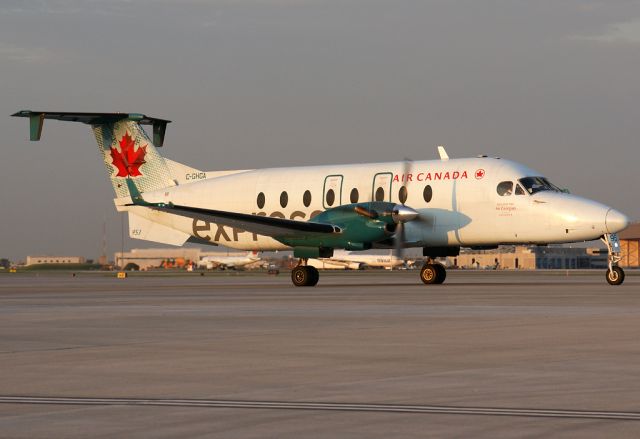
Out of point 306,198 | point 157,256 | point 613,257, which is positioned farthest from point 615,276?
point 157,256

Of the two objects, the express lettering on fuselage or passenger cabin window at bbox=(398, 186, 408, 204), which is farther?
the express lettering on fuselage

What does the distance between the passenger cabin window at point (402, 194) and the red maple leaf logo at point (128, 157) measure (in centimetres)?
1224

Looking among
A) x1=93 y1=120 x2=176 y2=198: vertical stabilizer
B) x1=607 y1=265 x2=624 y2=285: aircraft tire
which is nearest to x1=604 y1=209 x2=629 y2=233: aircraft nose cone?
x1=607 y1=265 x2=624 y2=285: aircraft tire

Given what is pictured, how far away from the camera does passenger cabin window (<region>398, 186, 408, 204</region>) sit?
36812 millimetres

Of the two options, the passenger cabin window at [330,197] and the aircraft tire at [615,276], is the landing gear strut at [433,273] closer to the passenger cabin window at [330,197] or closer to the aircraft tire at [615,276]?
the passenger cabin window at [330,197]

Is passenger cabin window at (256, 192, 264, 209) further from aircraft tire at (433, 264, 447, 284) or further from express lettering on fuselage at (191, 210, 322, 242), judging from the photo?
aircraft tire at (433, 264, 447, 284)

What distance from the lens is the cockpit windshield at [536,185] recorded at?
3517 centimetres

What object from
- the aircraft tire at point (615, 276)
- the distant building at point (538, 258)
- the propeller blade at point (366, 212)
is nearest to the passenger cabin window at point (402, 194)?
the propeller blade at point (366, 212)

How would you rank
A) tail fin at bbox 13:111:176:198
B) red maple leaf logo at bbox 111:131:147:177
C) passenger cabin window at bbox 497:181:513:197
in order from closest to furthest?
passenger cabin window at bbox 497:181:513:197 < tail fin at bbox 13:111:176:198 < red maple leaf logo at bbox 111:131:147:177

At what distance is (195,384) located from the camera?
10.1 m

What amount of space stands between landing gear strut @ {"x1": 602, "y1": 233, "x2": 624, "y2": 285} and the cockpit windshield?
254 cm

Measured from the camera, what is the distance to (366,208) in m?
35.5

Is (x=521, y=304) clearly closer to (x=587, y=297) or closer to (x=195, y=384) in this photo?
(x=587, y=297)

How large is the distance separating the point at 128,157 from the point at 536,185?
17.6m
